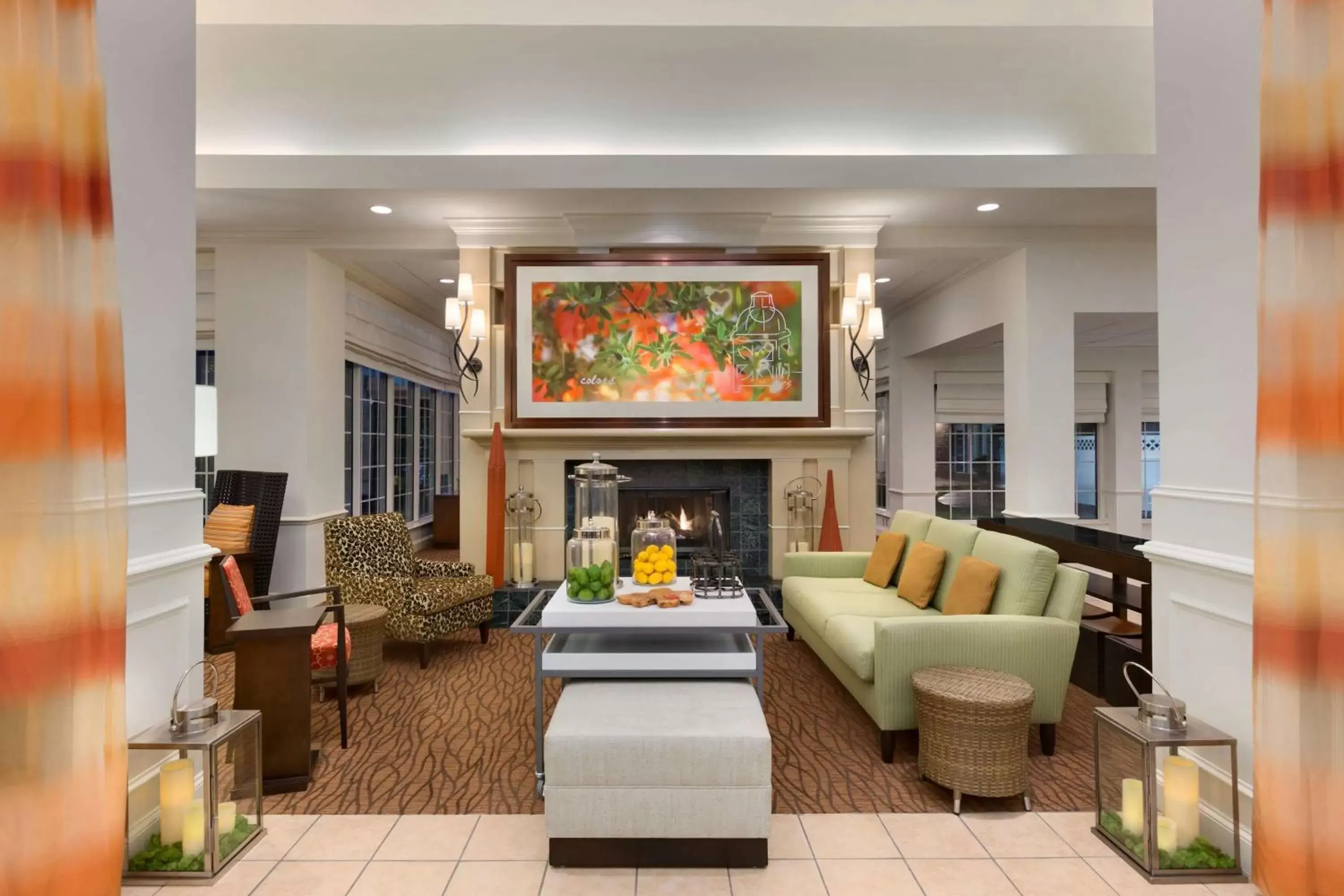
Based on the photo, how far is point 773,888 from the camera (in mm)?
1935

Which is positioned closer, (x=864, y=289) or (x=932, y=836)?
(x=932, y=836)

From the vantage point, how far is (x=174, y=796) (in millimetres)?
2008

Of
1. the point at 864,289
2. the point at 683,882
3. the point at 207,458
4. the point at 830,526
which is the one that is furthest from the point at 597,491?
the point at 207,458

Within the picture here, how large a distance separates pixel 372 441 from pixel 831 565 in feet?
16.6

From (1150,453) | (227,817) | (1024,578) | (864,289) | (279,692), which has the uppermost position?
(864,289)

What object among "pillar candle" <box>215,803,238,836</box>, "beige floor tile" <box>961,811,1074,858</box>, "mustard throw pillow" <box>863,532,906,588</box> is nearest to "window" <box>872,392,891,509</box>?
"mustard throw pillow" <box>863,532,906,588</box>

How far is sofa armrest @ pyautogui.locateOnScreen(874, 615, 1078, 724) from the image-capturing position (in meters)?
2.68

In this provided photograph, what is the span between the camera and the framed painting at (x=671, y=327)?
496 cm

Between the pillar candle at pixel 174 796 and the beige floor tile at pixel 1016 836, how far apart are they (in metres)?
2.55

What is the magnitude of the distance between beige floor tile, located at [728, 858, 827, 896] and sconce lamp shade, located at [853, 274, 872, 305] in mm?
3783

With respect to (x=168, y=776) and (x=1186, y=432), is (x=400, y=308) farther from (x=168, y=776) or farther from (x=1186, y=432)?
(x=1186, y=432)

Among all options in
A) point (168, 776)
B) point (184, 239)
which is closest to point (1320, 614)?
point (168, 776)

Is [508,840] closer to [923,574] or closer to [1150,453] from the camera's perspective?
[923,574]

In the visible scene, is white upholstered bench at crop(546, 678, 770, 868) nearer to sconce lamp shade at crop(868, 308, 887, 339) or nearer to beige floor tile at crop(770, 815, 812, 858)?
beige floor tile at crop(770, 815, 812, 858)
